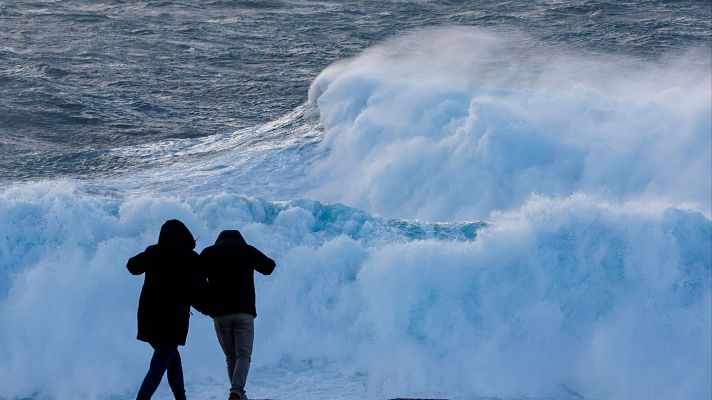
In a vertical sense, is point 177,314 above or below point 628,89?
above

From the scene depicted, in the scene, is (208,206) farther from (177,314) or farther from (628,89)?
(628,89)

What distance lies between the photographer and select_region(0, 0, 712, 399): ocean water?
10.6 m

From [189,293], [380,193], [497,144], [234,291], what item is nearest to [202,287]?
[189,293]

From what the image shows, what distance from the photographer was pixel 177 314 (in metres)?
6.97

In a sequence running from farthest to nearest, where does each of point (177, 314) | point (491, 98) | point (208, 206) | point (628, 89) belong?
point (628, 89)
point (491, 98)
point (208, 206)
point (177, 314)

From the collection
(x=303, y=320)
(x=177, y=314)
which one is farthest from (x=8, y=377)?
(x=177, y=314)

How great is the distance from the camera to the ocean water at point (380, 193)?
34.8ft

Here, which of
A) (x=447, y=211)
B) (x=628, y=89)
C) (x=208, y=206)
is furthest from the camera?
(x=628, y=89)

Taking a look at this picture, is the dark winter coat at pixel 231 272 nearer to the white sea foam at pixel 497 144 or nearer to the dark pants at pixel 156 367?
the dark pants at pixel 156 367

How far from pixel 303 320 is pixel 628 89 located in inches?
373

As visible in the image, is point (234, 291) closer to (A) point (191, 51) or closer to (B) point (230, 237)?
(B) point (230, 237)

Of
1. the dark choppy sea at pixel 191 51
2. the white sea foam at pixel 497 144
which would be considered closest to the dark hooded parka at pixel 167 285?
the white sea foam at pixel 497 144

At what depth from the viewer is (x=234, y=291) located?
23.3 feet

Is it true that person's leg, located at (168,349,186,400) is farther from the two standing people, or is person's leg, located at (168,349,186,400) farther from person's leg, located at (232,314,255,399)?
person's leg, located at (232,314,255,399)
